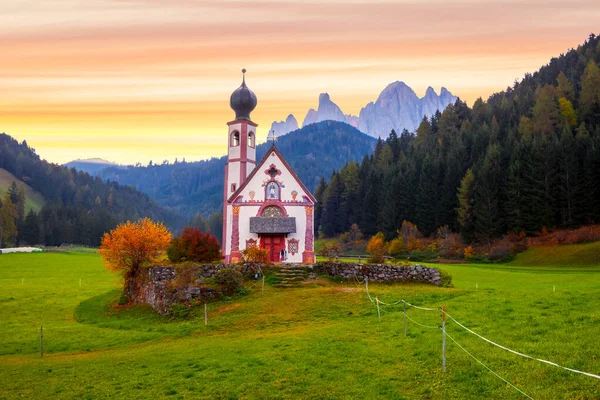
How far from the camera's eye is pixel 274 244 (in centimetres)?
4947

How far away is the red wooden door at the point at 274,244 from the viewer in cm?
4938

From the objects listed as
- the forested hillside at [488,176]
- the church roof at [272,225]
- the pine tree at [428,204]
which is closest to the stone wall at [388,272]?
the church roof at [272,225]

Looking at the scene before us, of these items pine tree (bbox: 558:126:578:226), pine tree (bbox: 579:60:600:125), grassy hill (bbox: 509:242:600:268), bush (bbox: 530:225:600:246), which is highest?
pine tree (bbox: 579:60:600:125)

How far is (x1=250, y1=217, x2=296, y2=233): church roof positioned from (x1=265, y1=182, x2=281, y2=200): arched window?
1.94 metres

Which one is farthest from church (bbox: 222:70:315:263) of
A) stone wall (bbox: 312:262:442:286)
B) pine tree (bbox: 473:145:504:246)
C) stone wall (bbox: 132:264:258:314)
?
pine tree (bbox: 473:145:504:246)

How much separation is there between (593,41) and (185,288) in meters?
188

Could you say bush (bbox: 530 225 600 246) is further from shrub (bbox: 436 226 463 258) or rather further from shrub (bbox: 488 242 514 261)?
shrub (bbox: 436 226 463 258)

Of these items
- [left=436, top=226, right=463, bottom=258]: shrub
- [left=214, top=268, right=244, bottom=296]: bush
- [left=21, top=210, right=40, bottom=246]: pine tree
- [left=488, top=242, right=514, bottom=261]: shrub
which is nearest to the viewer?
[left=214, top=268, right=244, bottom=296]: bush

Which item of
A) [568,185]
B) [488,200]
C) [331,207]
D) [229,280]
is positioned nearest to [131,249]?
[229,280]

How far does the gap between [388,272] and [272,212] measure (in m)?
15.1

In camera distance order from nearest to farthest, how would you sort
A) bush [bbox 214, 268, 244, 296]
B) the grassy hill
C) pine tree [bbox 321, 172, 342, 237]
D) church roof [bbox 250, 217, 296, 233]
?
1. bush [bbox 214, 268, 244, 296]
2. church roof [bbox 250, 217, 296, 233]
3. the grassy hill
4. pine tree [bbox 321, 172, 342, 237]

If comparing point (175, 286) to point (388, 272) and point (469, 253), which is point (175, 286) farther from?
point (469, 253)

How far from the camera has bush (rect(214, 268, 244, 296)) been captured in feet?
114

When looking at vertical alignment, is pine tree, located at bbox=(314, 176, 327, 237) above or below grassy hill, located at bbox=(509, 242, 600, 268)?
above
